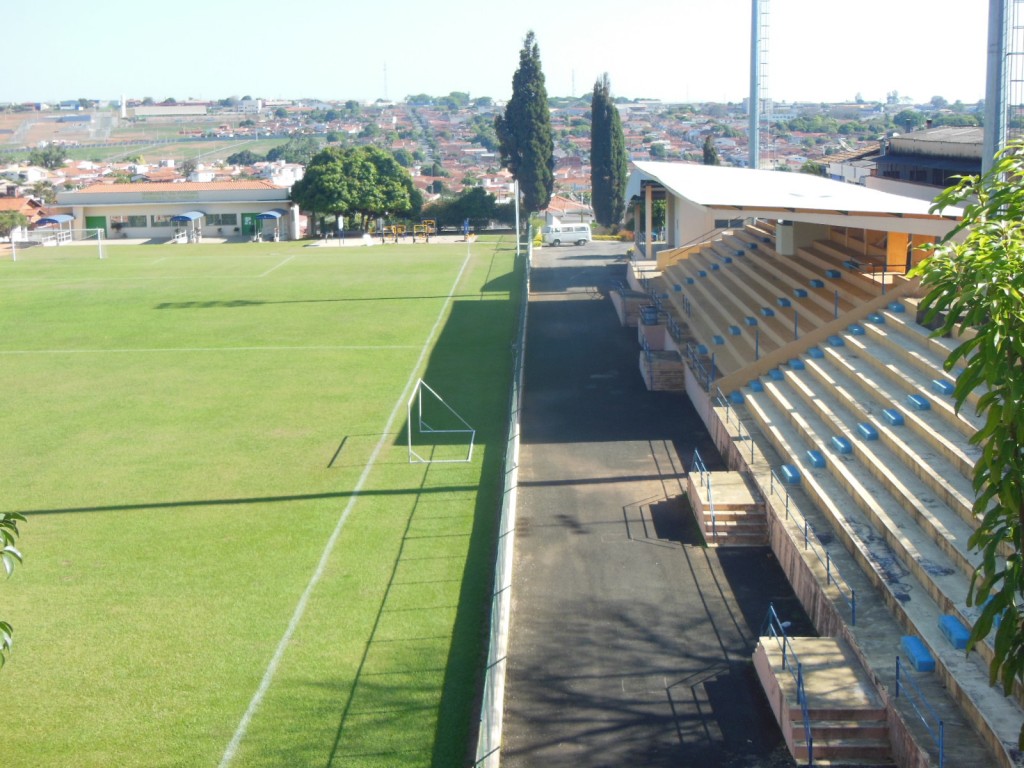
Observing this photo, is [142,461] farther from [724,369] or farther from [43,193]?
[43,193]

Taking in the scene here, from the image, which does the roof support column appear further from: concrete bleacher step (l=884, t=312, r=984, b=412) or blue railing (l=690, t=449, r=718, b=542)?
blue railing (l=690, t=449, r=718, b=542)

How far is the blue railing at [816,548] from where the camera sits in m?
12.8

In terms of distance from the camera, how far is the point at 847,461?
16.5m

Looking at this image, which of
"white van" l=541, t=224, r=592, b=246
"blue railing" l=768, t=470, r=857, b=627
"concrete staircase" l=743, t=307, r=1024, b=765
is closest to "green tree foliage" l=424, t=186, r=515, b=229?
"white van" l=541, t=224, r=592, b=246

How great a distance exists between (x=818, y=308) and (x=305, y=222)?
51782mm

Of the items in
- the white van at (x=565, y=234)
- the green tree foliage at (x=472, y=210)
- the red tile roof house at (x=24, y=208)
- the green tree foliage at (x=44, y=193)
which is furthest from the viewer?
the green tree foliage at (x=44, y=193)

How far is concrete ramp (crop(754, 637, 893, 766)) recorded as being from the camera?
10352 millimetres

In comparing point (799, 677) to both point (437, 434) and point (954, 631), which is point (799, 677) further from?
point (437, 434)

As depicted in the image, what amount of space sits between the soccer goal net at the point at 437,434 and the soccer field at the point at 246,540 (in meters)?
0.17

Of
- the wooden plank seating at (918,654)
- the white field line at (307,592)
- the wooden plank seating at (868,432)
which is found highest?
the wooden plank seating at (868,432)

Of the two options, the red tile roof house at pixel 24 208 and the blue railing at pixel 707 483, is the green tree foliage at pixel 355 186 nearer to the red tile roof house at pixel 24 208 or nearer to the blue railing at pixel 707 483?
the red tile roof house at pixel 24 208

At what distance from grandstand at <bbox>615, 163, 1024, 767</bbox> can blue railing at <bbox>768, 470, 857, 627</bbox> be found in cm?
4

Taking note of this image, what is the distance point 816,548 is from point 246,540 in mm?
8002

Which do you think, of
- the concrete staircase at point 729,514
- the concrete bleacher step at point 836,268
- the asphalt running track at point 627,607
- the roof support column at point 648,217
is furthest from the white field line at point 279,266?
the concrete staircase at point 729,514
